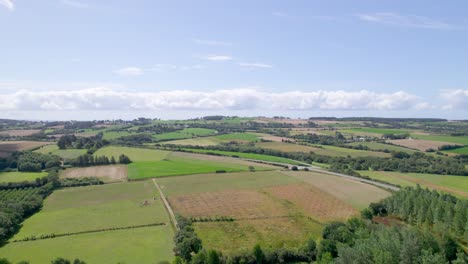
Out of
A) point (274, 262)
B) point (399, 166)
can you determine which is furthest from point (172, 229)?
point (399, 166)

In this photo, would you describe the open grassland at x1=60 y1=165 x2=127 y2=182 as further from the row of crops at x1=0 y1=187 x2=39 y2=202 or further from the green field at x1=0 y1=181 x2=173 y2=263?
the row of crops at x1=0 y1=187 x2=39 y2=202

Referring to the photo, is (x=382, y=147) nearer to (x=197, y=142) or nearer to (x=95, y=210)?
(x=197, y=142)

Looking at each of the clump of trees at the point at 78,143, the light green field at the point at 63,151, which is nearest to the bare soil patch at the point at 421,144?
the clump of trees at the point at 78,143

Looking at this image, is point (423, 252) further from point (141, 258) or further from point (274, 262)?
point (141, 258)

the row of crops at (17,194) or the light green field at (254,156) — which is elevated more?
the light green field at (254,156)

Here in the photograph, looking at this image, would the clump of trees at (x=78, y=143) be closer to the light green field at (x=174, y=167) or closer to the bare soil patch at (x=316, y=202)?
the light green field at (x=174, y=167)

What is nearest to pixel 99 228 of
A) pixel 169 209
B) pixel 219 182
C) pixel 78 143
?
pixel 169 209

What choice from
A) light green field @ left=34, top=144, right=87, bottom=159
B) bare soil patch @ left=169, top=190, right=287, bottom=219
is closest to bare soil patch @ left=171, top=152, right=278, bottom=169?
light green field @ left=34, top=144, right=87, bottom=159
